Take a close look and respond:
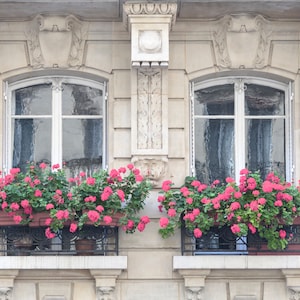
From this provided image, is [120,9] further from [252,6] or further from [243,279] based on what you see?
[243,279]

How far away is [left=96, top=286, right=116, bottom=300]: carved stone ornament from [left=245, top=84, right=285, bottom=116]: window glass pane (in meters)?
3.03

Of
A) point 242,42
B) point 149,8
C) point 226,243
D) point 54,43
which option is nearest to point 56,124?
point 54,43

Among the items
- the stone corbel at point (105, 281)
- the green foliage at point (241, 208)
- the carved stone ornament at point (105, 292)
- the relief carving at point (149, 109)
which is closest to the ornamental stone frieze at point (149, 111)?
the relief carving at point (149, 109)

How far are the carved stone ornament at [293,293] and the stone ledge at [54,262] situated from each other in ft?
7.28

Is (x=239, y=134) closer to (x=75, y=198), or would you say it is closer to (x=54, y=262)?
(x=75, y=198)

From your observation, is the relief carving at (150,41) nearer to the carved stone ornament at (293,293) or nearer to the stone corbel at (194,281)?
the stone corbel at (194,281)

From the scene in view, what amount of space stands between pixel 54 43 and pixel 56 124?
1.07 metres

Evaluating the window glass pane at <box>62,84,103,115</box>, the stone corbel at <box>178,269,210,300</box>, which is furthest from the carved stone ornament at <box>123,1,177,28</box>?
the stone corbel at <box>178,269,210,300</box>

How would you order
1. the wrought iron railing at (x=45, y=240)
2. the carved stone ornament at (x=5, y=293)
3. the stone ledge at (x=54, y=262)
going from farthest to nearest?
1. the wrought iron railing at (x=45, y=240)
2. the carved stone ornament at (x=5, y=293)
3. the stone ledge at (x=54, y=262)

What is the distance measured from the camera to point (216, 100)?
56.6ft

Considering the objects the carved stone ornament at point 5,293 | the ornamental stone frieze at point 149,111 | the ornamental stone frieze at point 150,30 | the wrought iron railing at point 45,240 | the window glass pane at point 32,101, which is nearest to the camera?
the carved stone ornament at point 5,293

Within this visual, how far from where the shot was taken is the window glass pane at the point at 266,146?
1714 centimetres

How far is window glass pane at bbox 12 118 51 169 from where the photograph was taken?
17.1 m

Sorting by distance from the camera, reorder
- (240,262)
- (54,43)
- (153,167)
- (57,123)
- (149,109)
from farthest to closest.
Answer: (57,123) < (54,43) < (149,109) < (153,167) < (240,262)
